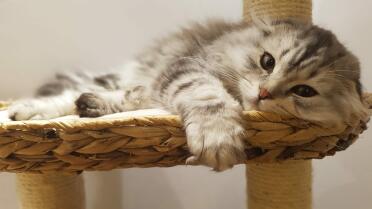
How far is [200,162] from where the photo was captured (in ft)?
2.23

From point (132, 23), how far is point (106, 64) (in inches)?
8.1

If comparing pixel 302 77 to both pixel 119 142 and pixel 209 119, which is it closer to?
pixel 209 119

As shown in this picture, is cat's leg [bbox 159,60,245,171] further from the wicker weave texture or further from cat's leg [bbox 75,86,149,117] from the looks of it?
cat's leg [bbox 75,86,149,117]

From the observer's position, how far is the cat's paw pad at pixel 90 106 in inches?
37.4

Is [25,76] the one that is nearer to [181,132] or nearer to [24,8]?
[24,8]

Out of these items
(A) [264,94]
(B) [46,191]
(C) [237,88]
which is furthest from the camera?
(B) [46,191]

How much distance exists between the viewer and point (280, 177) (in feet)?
3.44

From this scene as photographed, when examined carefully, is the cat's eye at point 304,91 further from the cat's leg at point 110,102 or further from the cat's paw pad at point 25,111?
the cat's paw pad at point 25,111

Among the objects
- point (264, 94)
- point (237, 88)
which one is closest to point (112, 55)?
point (237, 88)

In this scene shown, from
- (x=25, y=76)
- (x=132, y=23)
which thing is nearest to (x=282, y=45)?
(x=132, y=23)

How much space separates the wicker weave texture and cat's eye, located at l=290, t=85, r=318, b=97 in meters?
0.11

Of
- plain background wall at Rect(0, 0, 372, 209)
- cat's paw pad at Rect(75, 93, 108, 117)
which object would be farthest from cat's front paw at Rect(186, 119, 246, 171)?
plain background wall at Rect(0, 0, 372, 209)

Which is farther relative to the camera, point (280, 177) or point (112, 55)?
point (112, 55)

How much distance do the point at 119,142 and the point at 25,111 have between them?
0.47m
